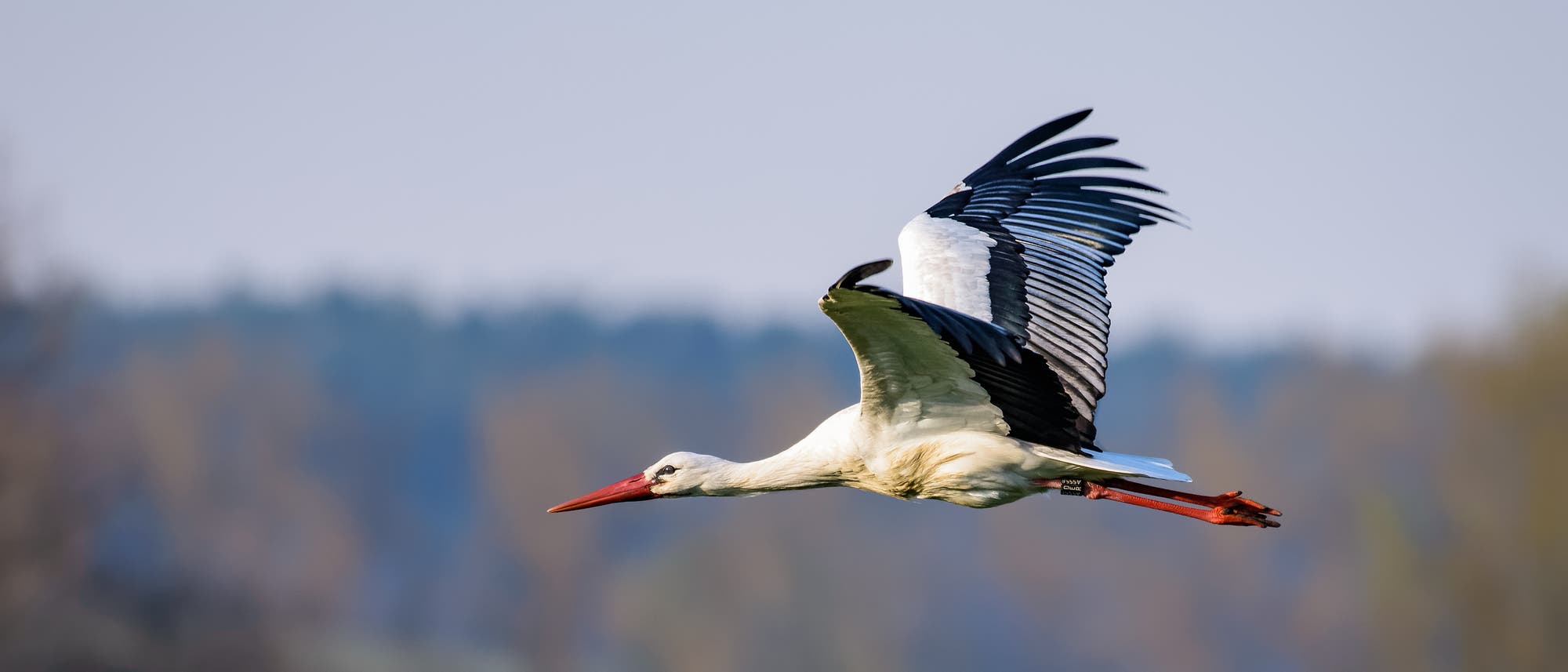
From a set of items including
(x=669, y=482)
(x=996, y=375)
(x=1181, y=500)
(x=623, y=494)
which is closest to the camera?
(x=996, y=375)

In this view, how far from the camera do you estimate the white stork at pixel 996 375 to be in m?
7.21

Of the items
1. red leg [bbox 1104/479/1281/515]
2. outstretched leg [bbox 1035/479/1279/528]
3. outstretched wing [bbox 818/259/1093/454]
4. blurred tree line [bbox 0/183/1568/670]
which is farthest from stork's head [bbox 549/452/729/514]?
blurred tree line [bbox 0/183/1568/670]

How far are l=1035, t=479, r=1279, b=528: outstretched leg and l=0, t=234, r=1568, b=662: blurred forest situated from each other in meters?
18.6

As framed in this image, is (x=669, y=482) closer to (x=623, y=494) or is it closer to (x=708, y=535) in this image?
(x=623, y=494)

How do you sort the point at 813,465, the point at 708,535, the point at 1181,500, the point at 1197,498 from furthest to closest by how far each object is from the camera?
the point at 708,535 < the point at 1181,500 < the point at 1197,498 < the point at 813,465

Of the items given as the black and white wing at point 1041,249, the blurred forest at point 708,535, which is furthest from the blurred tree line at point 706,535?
the black and white wing at point 1041,249

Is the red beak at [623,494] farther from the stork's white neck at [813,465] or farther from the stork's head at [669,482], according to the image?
the stork's white neck at [813,465]

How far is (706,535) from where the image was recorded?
33656 mm

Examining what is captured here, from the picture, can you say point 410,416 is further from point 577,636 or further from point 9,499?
point 9,499

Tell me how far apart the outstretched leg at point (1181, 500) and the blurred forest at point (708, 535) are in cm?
1856

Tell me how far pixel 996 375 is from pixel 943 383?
21 centimetres

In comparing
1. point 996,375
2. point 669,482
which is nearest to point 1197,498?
point 996,375

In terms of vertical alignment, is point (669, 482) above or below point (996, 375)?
below

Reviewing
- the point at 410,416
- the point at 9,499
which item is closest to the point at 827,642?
the point at 9,499
